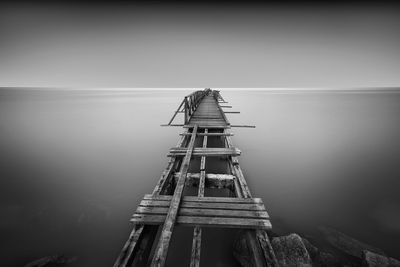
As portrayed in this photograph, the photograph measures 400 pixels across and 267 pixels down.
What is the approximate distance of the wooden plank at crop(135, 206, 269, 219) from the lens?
10.0 feet

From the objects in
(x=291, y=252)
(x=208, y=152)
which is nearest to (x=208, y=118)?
(x=208, y=152)

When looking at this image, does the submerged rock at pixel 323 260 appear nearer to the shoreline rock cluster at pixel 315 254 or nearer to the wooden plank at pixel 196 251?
the shoreline rock cluster at pixel 315 254

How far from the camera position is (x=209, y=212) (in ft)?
10.2

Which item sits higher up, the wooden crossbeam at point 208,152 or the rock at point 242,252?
the wooden crossbeam at point 208,152

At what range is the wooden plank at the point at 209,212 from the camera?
3.05 m

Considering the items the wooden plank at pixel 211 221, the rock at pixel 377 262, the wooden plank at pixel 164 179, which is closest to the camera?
the wooden plank at pixel 211 221

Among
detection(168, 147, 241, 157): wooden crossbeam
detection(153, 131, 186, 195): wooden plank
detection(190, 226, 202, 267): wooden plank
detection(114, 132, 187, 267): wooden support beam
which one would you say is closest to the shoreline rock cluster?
detection(190, 226, 202, 267): wooden plank

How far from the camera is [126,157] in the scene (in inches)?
430

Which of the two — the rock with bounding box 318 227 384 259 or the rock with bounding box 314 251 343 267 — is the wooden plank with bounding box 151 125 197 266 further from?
the rock with bounding box 318 227 384 259

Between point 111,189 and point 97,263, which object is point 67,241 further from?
point 111,189

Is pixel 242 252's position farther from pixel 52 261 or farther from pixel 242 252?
pixel 52 261

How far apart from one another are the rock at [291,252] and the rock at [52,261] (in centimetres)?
510

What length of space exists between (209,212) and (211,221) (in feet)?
0.66

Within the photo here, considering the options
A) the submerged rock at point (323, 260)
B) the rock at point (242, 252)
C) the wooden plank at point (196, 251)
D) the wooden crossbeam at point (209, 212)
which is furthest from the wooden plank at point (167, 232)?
the submerged rock at point (323, 260)
